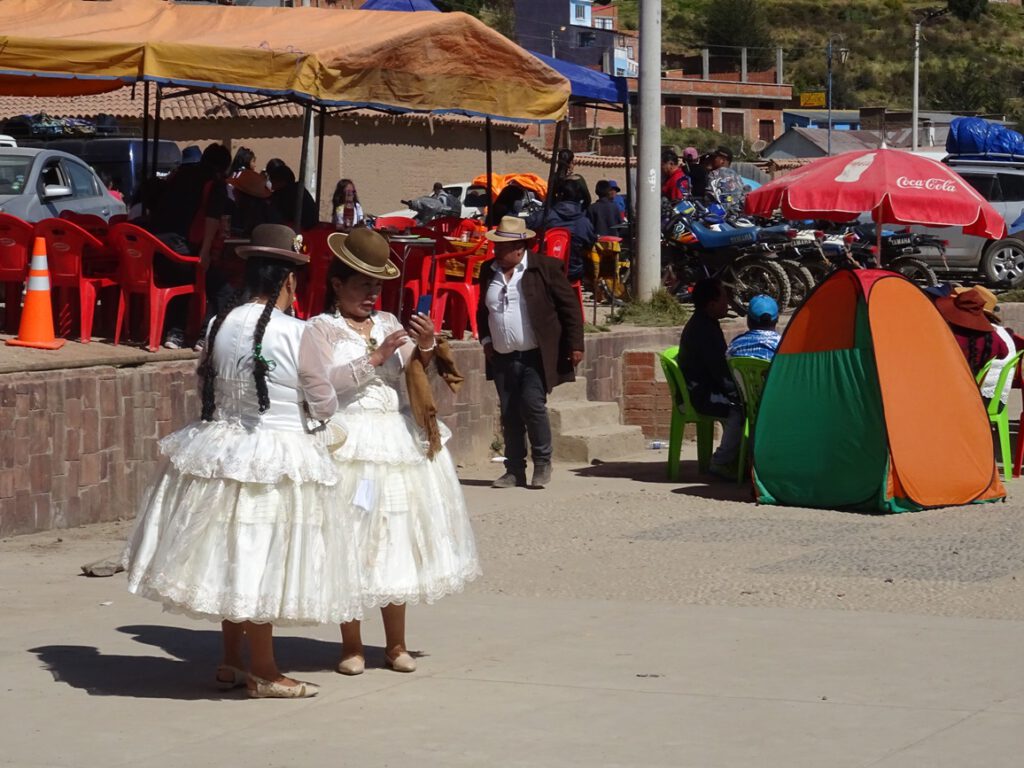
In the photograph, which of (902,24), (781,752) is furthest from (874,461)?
(902,24)

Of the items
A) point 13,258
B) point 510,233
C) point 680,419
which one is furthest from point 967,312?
point 13,258

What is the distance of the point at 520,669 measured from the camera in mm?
6531

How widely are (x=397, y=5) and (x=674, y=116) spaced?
6167cm

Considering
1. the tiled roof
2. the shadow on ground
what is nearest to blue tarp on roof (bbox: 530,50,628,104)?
the shadow on ground

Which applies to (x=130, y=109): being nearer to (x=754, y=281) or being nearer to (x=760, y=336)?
(x=754, y=281)

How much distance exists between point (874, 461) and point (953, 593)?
275cm

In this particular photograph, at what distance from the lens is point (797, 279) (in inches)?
768

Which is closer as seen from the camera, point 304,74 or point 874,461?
point 874,461

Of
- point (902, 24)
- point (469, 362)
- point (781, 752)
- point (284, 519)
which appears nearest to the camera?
point (781, 752)

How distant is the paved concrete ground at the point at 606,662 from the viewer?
5355mm

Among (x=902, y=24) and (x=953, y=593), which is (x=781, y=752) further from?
(x=902, y=24)

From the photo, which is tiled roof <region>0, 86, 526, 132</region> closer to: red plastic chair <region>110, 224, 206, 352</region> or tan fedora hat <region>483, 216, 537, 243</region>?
red plastic chair <region>110, 224, 206, 352</region>

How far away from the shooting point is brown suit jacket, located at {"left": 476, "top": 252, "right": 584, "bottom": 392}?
11.5 meters

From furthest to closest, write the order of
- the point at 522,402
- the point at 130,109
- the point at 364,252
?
the point at 130,109, the point at 522,402, the point at 364,252
